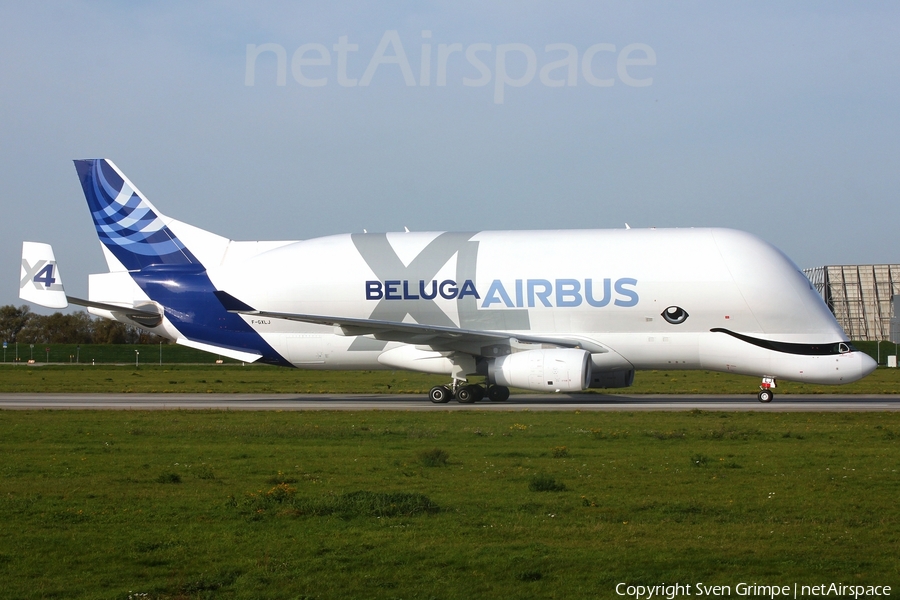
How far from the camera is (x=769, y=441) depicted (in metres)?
17.1

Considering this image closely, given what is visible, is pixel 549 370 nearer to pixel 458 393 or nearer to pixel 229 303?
pixel 458 393

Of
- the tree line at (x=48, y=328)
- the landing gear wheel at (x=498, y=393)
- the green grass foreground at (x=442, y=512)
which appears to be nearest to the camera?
the green grass foreground at (x=442, y=512)

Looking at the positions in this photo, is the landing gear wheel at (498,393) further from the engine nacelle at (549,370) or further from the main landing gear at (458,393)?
the engine nacelle at (549,370)

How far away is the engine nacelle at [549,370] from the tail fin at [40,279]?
1412 cm

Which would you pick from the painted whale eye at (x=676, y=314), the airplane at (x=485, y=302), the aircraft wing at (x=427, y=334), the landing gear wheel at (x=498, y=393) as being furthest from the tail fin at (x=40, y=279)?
the painted whale eye at (x=676, y=314)

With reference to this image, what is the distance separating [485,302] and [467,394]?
293 cm

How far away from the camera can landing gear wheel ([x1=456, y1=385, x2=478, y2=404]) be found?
27703mm

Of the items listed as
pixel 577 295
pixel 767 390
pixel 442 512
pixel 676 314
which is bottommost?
pixel 442 512

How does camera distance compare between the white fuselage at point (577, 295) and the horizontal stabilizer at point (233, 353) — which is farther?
the horizontal stabilizer at point (233, 353)

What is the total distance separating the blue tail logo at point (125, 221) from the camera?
107 ft

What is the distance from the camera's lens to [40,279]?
28.4m

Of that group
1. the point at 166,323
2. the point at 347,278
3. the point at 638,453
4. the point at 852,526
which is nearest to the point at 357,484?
the point at 638,453

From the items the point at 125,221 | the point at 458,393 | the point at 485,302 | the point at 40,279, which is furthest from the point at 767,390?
the point at 125,221

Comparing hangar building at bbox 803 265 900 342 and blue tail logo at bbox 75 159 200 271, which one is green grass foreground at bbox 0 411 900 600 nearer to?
blue tail logo at bbox 75 159 200 271
